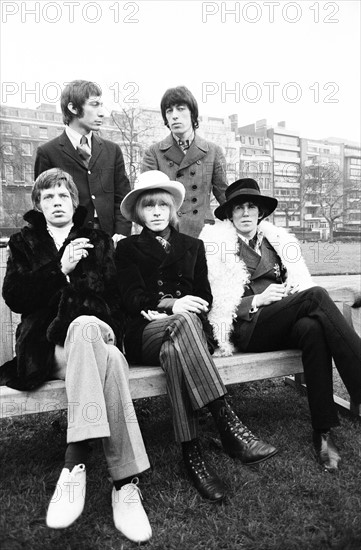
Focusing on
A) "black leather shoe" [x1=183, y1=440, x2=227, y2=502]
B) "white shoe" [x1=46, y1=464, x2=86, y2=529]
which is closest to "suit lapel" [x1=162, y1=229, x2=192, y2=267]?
"black leather shoe" [x1=183, y1=440, x2=227, y2=502]

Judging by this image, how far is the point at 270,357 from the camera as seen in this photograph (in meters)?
2.93

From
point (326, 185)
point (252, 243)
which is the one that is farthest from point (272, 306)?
point (326, 185)

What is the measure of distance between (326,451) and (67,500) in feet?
4.68

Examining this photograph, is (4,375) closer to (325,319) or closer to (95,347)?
(95,347)

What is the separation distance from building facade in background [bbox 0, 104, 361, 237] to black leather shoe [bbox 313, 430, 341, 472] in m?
11.0

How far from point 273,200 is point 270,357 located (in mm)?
1043

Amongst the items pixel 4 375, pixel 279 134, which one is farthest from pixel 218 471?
pixel 279 134

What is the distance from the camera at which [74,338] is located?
232cm

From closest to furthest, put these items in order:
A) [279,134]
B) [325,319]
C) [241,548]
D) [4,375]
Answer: [241,548] → [4,375] → [325,319] → [279,134]

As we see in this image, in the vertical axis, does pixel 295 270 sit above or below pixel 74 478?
above

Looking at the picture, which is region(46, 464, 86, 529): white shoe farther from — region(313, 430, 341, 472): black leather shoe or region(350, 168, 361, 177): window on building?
region(350, 168, 361, 177): window on building

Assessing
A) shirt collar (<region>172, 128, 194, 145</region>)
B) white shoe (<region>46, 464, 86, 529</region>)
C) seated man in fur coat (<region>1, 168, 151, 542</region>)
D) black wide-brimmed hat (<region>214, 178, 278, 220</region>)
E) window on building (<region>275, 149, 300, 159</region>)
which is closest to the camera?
white shoe (<region>46, 464, 86, 529</region>)

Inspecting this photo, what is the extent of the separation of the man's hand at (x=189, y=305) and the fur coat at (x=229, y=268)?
0.90 ft

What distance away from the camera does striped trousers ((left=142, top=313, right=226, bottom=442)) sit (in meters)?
2.43
